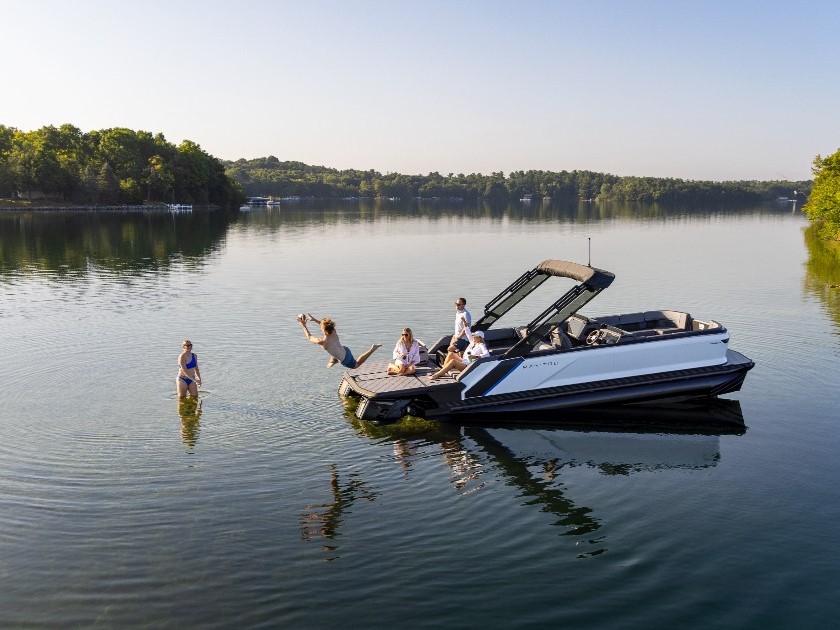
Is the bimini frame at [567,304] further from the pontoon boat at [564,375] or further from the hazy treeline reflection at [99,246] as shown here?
the hazy treeline reflection at [99,246]

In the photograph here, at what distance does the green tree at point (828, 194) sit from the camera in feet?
200

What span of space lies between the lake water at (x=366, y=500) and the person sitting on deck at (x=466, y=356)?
4.24ft

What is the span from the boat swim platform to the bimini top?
3.70 m

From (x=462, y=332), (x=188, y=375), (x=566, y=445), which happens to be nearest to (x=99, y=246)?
(x=188, y=375)

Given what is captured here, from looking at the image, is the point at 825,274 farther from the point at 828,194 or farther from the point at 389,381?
the point at 389,381

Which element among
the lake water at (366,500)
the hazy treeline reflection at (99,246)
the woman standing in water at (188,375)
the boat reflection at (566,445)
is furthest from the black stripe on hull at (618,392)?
the hazy treeline reflection at (99,246)

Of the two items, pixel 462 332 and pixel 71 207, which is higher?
pixel 71 207

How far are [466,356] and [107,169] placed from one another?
467 ft

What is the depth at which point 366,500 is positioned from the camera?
11.8 meters

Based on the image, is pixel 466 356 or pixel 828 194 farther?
pixel 828 194

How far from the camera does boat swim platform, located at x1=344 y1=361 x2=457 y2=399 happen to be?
15.4 m

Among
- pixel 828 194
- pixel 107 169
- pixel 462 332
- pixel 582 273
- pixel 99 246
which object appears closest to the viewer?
pixel 582 273

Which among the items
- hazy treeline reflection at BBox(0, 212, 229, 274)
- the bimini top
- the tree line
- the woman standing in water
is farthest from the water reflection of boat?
the tree line

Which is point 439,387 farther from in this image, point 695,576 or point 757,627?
point 757,627
